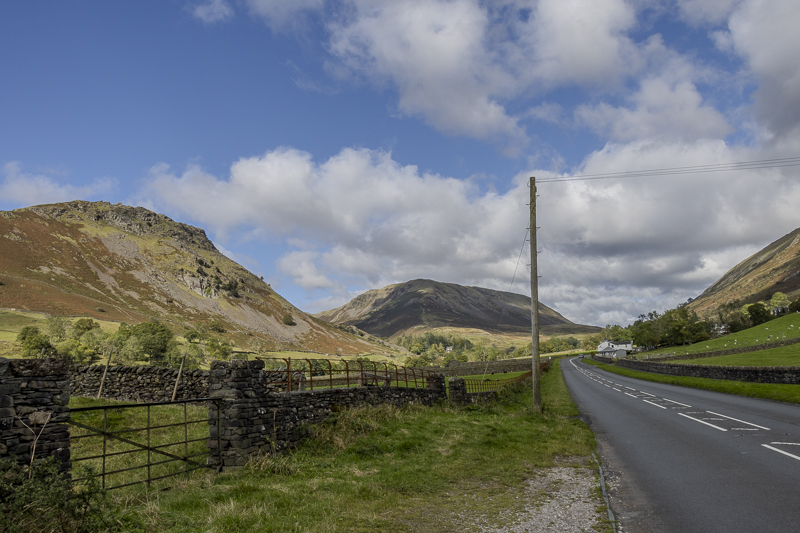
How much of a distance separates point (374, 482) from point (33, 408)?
688cm

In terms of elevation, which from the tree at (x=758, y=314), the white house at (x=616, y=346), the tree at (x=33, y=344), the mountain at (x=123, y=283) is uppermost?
the mountain at (x=123, y=283)

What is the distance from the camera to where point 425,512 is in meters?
8.59

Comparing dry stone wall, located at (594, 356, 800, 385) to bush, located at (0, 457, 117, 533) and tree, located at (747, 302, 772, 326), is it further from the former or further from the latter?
tree, located at (747, 302, 772, 326)

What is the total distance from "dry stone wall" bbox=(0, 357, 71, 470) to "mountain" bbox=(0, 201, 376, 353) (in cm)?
12634

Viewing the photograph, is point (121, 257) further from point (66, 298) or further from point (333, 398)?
point (333, 398)

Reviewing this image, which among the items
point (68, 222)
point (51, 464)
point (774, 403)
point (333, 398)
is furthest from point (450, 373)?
point (68, 222)

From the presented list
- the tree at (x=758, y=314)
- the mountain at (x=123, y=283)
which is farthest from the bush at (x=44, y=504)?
the tree at (x=758, y=314)

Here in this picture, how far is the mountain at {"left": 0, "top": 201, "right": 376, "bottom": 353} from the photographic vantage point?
415ft

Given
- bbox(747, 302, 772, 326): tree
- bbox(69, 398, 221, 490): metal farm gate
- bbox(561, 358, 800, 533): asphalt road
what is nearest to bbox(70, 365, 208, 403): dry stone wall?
bbox(69, 398, 221, 490): metal farm gate

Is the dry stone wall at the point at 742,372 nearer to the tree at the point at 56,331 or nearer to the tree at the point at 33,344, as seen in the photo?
the tree at the point at 33,344

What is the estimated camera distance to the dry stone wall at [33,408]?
729 cm

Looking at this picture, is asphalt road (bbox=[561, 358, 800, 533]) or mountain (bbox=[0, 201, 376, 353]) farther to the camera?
mountain (bbox=[0, 201, 376, 353])

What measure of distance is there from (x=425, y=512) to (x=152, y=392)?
22.0 meters

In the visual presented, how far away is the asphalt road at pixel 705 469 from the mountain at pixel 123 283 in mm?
126626
